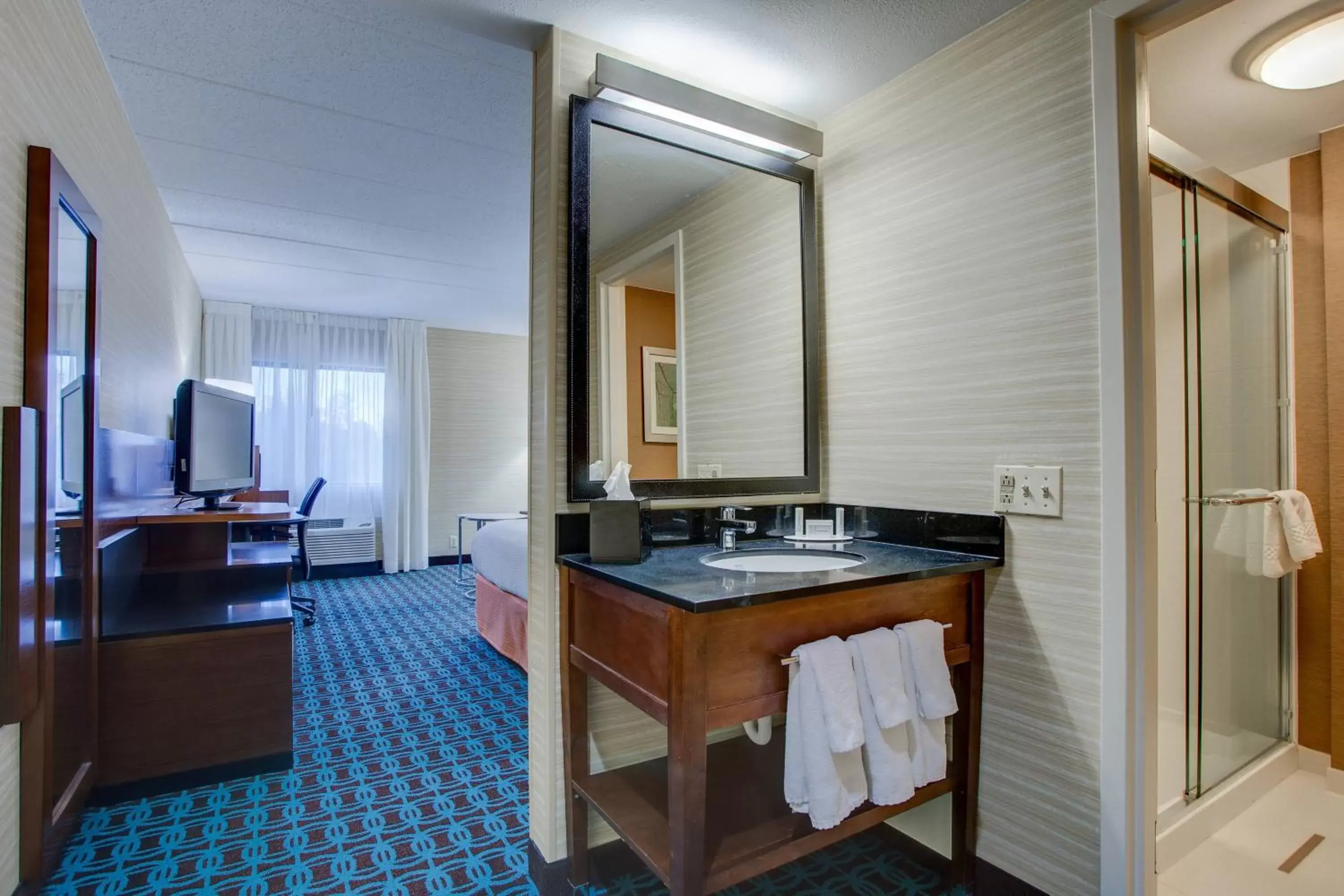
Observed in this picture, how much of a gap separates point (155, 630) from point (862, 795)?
7.33 ft

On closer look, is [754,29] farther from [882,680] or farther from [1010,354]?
[882,680]

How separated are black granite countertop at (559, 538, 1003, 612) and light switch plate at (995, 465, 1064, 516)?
0.14 metres

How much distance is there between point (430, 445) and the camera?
625 centimetres

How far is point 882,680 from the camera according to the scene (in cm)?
130

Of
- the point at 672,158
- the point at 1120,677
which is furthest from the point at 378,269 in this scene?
the point at 1120,677

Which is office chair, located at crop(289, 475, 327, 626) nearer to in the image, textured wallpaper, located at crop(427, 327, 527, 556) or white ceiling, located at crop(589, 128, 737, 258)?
textured wallpaper, located at crop(427, 327, 527, 556)

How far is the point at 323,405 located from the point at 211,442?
271cm

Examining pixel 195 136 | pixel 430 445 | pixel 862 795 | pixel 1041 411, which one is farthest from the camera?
pixel 430 445

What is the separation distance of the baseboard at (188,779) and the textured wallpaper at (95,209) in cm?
72

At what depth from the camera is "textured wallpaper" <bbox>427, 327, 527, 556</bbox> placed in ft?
20.8

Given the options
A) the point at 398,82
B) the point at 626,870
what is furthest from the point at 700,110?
the point at 626,870

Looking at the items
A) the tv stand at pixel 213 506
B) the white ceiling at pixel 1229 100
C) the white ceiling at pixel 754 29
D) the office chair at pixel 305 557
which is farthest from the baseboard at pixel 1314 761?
the office chair at pixel 305 557

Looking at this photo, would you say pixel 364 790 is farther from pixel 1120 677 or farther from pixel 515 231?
pixel 515 231

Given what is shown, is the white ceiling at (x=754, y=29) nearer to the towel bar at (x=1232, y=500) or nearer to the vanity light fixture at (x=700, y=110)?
the vanity light fixture at (x=700, y=110)
